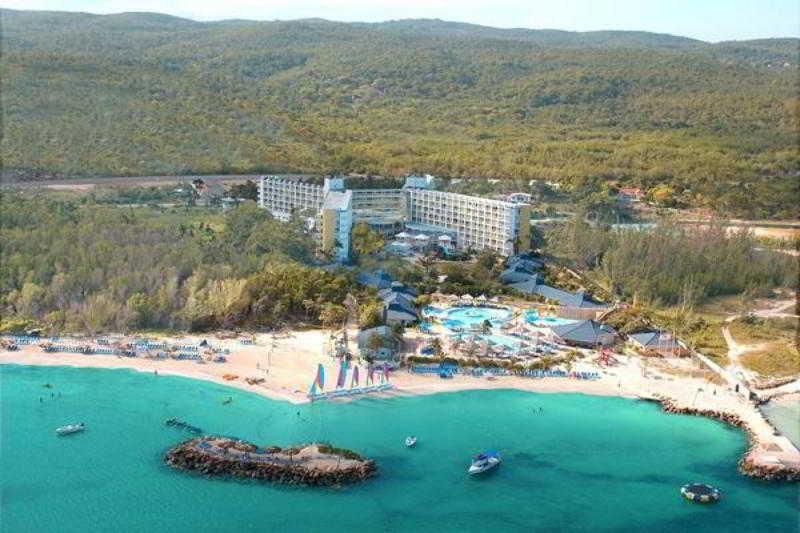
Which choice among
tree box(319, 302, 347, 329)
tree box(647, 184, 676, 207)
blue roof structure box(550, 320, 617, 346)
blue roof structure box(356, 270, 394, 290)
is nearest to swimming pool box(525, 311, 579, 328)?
blue roof structure box(550, 320, 617, 346)

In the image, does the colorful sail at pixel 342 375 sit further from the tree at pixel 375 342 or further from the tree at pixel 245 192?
the tree at pixel 245 192

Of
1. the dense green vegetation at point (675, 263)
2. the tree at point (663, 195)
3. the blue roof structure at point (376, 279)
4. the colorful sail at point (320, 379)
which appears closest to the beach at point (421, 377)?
the colorful sail at point (320, 379)

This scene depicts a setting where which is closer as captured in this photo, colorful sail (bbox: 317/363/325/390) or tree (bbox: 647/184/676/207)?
colorful sail (bbox: 317/363/325/390)

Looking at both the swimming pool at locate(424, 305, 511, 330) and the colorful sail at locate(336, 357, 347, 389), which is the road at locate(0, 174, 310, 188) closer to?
the swimming pool at locate(424, 305, 511, 330)

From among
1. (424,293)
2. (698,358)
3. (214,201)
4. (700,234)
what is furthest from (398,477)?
(214,201)

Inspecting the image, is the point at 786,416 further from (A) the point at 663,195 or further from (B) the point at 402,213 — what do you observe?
(A) the point at 663,195

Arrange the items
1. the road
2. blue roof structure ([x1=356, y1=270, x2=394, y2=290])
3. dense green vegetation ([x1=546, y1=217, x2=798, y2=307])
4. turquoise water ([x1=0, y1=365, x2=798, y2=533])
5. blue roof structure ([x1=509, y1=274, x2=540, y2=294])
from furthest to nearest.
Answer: the road → blue roof structure ([x1=509, y1=274, x2=540, y2=294]) → dense green vegetation ([x1=546, y1=217, x2=798, y2=307]) → blue roof structure ([x1=356, y1=270, x2=394, y2=290]) → turquoise water ([x1=0, y1=365, x2=798, y2=533])
